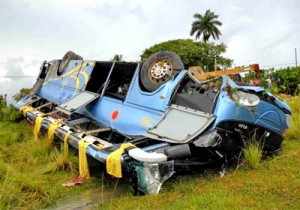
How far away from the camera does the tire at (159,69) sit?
5961 mm

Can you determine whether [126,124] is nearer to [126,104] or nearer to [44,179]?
[126,104]

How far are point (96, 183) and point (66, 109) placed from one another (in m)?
2.58

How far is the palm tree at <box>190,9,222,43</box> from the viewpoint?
6009 cm

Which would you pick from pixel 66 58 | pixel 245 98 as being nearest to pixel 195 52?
pixel 66 58

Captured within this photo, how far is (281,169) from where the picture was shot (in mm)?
5062

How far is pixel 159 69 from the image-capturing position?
20.2ft

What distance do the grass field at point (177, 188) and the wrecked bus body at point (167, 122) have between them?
0.24 metres

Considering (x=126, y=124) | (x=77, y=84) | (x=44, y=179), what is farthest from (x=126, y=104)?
(x=77, y=84)

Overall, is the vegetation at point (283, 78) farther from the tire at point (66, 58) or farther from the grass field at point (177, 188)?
the grass field at point (177, 188)

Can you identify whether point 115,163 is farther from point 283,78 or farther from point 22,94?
point 283,78

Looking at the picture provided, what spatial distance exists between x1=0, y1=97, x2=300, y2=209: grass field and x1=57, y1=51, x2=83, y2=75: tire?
15.0 feet

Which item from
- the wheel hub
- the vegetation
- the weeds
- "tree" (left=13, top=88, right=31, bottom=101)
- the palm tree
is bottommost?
"tree" (left=13, top=88, right=31, bottom=101)

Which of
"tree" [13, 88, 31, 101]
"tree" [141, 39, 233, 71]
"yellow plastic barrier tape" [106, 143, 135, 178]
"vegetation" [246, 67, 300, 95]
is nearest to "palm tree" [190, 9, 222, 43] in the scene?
"tree" [141, 39, 233, 71]

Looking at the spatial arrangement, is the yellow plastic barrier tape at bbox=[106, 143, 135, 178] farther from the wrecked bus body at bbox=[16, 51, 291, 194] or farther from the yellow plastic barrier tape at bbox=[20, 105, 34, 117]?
the yellow plastic barrier tape at bbox=[20, 105, 34, 117]
